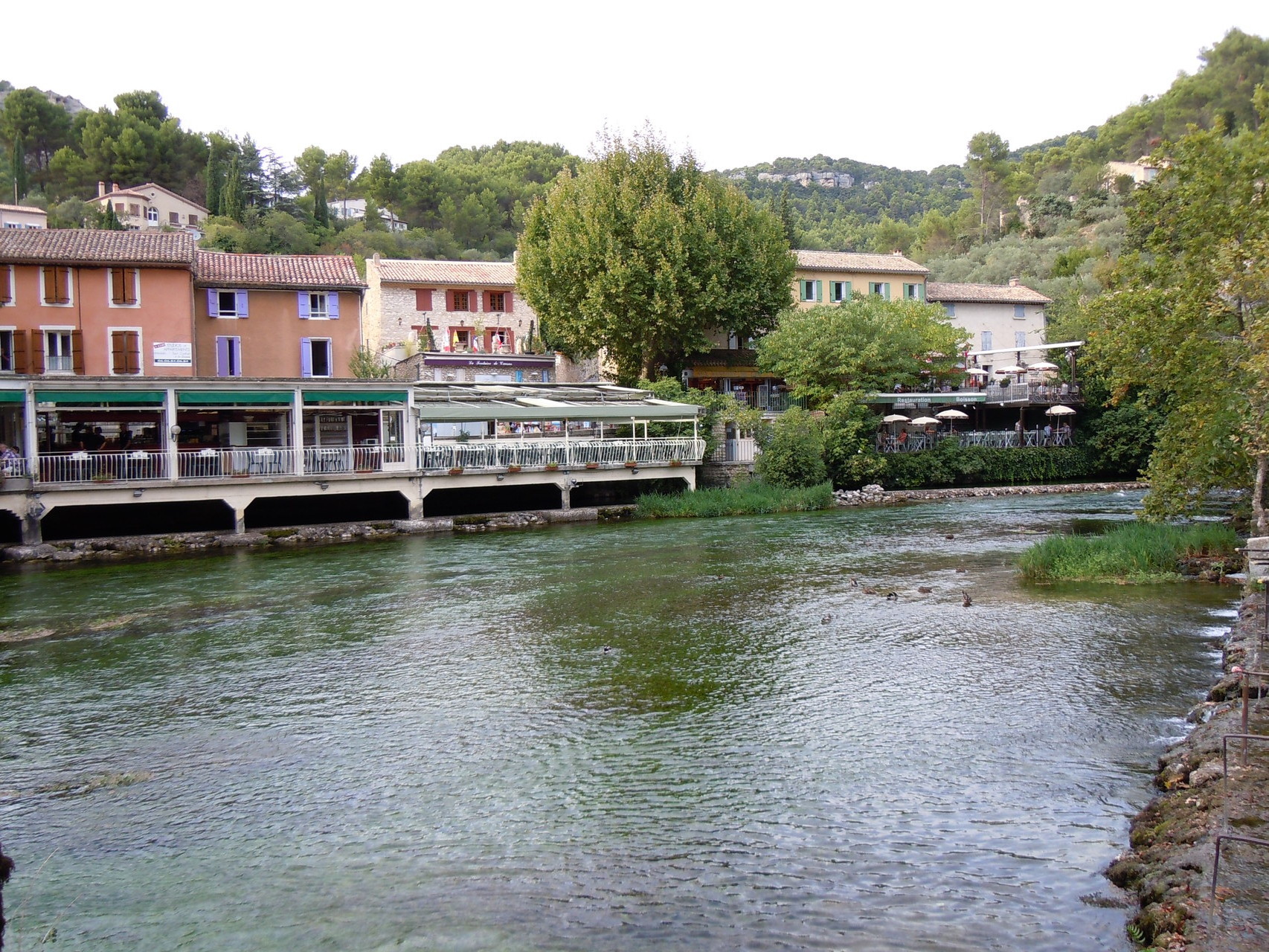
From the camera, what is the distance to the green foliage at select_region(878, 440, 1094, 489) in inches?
1512

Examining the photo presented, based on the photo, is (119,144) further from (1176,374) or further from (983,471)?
(1176,374)

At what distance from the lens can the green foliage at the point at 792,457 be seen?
34.2 metres

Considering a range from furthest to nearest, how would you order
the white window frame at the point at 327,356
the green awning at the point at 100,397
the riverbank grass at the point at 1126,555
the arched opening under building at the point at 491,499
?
1. the white window frame at the point at 327,356
2. the arched opening under building at the point at 491,499
3. the green awning at the point at 100,397
4. the riverbank grass at the point at 1126,555

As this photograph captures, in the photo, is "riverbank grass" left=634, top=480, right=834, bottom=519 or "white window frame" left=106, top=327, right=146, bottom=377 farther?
"white window frame" left=106, top=327, right=146, bottom=377

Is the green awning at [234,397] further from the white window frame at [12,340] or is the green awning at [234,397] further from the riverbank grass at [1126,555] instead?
the riverbank grass at [1126,555]

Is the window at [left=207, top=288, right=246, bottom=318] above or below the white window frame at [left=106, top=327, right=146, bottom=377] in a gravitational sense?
above

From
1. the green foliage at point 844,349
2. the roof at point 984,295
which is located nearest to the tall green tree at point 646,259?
the green foliage at point 844,349

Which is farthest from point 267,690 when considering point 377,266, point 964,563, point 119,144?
point 119,144

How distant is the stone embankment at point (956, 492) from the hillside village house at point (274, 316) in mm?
20327

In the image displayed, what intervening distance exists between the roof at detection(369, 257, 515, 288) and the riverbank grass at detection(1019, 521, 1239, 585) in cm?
3427

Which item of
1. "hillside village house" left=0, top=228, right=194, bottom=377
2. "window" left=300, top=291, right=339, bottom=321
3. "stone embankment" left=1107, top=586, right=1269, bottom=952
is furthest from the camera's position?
"window" left=300, top=291, right=339, bottom=321

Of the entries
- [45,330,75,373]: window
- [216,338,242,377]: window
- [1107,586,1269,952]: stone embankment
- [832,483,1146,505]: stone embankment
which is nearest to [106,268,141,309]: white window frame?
[45,330,75,373]: window

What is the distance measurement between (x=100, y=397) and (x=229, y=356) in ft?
42.4

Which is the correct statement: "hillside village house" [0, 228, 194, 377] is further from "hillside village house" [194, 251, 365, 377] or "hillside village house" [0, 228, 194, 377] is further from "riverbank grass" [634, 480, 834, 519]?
"riverbank grass" [634, 480, 834, 519]
